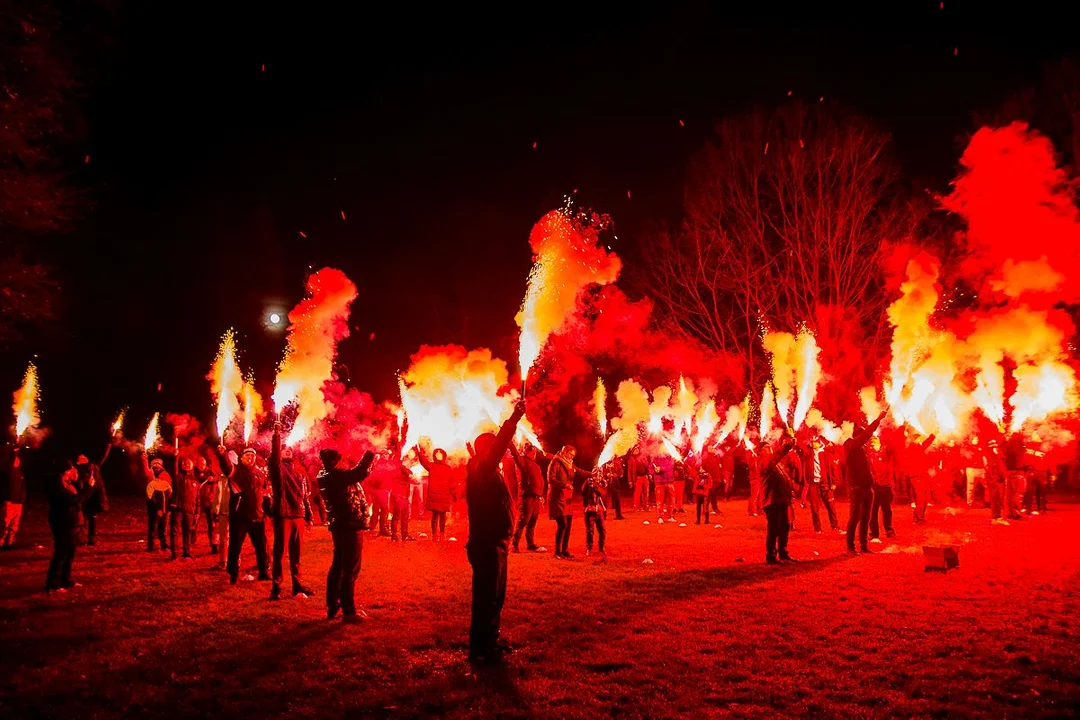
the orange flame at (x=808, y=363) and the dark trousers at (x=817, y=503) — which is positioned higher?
the orange flame at (x=808, y=363)

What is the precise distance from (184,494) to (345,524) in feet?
22.5

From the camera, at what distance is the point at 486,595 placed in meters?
7.31

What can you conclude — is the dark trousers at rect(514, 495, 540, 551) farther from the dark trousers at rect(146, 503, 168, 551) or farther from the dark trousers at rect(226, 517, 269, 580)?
the dark trousers at rect(146, 503, 168, 551)

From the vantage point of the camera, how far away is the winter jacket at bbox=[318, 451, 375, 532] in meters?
8.82

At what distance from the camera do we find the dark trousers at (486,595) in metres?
7.20

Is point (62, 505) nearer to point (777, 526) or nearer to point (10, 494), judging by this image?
point (10, 494)

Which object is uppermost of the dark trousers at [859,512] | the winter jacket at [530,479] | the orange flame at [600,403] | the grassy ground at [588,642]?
the orange flame at [600,403]

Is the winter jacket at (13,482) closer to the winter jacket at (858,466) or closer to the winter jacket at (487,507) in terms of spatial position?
the winter jacket at (487,507)

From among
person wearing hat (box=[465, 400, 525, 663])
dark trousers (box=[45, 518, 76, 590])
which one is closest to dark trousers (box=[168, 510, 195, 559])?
dark trousers (box=[45, 518, 76, 590])

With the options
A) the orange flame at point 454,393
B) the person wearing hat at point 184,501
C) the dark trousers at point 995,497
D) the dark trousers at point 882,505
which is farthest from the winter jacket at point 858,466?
the orange flame at point 454,393

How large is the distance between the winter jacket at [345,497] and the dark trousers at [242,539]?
2753 millimetres

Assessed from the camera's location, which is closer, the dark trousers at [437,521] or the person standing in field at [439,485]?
the person standing in field at [439,485]

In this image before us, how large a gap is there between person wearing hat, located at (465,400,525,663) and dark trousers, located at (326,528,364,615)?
201 cm

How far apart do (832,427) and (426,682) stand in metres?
25.6
